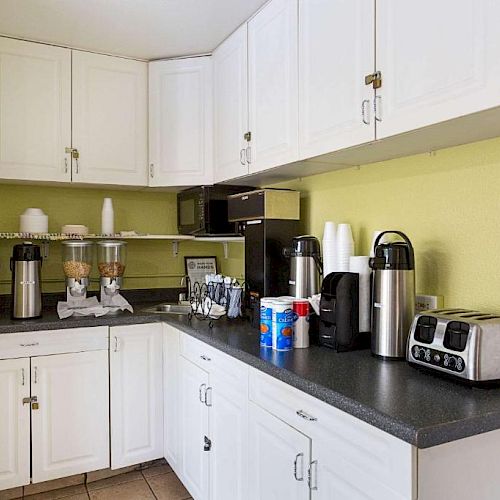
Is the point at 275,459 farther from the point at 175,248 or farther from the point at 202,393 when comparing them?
the point at 175,248

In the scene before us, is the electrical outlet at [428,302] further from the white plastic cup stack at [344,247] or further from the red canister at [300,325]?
the red canister at [300,325]

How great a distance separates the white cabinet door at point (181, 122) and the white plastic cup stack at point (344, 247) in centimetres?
102

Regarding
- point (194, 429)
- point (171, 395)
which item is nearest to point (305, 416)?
point (194, 429)

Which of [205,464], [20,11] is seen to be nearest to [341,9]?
[20,11]

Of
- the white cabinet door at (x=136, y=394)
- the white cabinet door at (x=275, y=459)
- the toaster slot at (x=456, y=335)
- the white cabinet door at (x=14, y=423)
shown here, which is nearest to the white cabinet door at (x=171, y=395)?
the white cabinet door at (x=136, y=394)

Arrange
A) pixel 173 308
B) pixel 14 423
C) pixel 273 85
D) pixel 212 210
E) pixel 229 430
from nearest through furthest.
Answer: pixel 229 430 → pixel 273 85 → pixel 14 423 → pixel 212 210 → pixel 173 308

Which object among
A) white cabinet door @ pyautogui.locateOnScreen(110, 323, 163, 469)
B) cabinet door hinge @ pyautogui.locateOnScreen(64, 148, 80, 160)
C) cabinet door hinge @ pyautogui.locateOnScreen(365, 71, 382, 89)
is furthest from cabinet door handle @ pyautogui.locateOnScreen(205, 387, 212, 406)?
cabinet door hinge @ pyautogui.locateOnScreen(64, 148, 80, 160)

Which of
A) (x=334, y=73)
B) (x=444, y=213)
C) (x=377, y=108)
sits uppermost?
(x=334, y=73)

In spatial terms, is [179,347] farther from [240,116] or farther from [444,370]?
[444,370]

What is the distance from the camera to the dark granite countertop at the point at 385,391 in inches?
41.4

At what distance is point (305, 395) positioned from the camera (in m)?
1.38

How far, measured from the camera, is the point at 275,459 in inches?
60.3

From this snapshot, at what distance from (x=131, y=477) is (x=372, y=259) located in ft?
6.05

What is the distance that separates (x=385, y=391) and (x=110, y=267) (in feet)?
6.45
